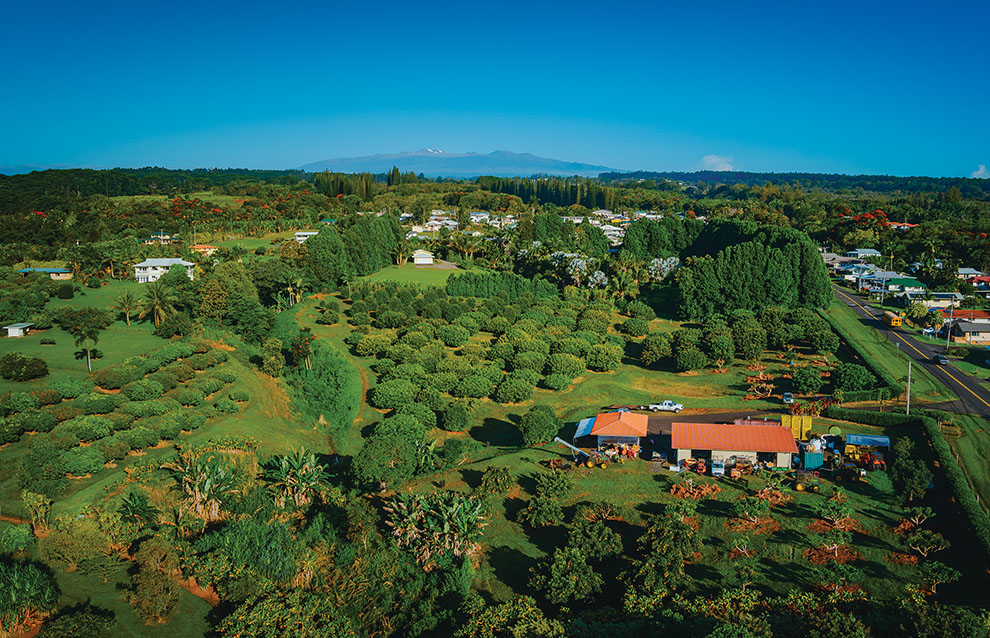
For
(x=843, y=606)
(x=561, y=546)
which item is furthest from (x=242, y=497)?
(x=843, y=606)

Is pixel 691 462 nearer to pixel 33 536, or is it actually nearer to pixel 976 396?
pixel 976 396

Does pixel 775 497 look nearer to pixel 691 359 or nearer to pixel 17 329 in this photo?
pixel 691 359

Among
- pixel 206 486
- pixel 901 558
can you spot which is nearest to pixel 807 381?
pixel 901 558

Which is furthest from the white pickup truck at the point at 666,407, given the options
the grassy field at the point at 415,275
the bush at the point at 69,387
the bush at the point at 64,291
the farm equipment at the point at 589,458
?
the bush at the point at 64,291

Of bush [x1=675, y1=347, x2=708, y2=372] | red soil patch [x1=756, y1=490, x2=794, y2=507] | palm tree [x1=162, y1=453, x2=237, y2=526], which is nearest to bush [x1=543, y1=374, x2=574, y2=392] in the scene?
bush [x1=675, y1=347, x2=708, y2=372]

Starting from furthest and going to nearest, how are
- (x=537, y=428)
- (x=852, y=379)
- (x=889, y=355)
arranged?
(x=889, y=355) → (x=852, y=379) → (x=537, y=428)

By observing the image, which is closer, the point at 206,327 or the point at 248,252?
the point at 206,327

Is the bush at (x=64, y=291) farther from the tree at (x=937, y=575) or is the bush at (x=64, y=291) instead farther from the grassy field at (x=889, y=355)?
the grassy field at (x=889, y=355)
